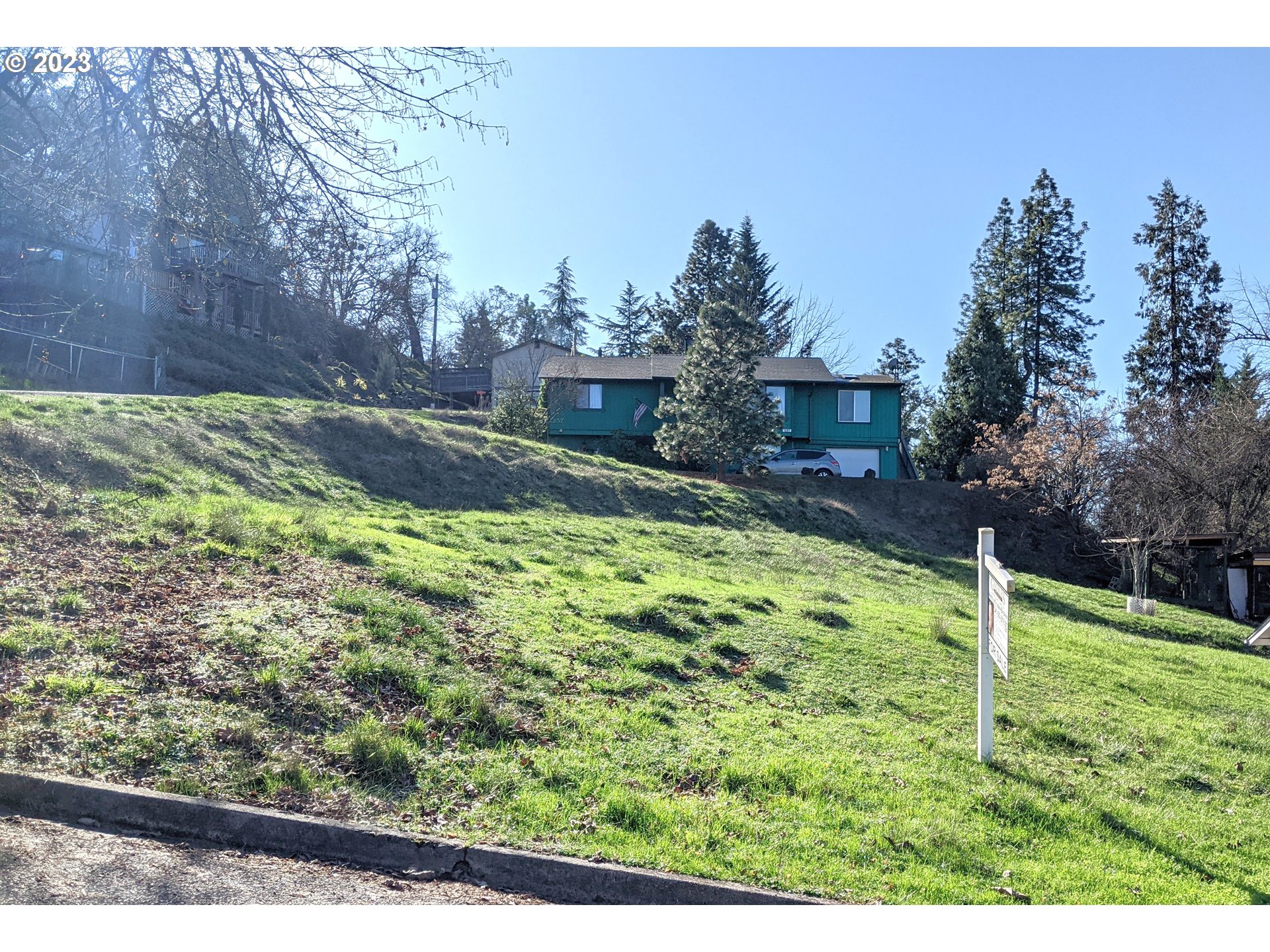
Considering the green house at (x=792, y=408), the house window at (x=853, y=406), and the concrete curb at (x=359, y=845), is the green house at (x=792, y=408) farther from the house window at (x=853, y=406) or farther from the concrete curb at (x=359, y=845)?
the concrete curb at (x=359, y=845)

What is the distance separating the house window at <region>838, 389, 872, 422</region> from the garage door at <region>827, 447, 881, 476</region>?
1.41 m

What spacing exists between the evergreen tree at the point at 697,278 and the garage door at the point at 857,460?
20846 millimetres

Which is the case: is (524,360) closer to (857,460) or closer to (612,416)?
(612,416)

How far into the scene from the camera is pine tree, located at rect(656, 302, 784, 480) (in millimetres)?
30719

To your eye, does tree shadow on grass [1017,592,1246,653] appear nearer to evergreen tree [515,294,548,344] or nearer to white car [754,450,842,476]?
white car [754,450,842,476]

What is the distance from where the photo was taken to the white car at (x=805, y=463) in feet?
119

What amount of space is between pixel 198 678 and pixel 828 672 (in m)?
5.76

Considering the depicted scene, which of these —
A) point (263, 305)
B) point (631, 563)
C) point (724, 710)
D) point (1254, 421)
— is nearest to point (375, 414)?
point (631, 563)

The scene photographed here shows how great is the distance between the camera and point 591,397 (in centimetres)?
3841

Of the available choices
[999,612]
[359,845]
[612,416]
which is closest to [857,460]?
[612,416]

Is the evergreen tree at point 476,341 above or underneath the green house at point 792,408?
above

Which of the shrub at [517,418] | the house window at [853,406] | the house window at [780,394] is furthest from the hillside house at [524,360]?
the house window at [853,406]

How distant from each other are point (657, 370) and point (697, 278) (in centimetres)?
2194

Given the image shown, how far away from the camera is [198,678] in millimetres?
6238
